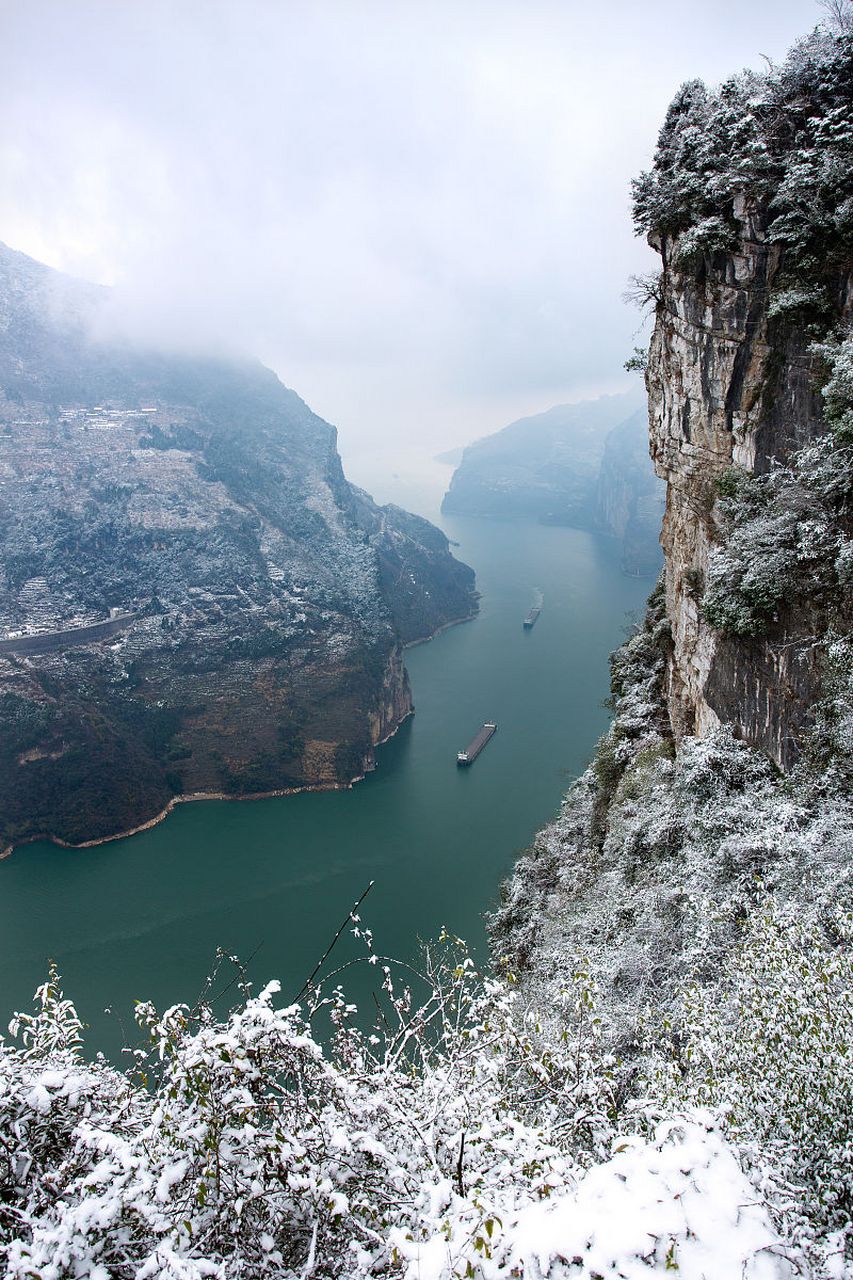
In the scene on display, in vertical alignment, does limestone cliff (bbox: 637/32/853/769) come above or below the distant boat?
above

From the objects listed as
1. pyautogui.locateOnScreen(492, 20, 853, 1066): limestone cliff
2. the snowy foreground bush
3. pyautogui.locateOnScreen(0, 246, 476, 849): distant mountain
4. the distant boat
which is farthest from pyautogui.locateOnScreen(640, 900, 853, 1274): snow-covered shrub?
pyautogui.locateOnScreen(0, 246, 476, 849): distant mountain

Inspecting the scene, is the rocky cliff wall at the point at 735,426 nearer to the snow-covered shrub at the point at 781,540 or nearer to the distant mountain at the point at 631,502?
the snow-covered shrub at the point at 781,540

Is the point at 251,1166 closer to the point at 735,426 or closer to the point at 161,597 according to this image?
the point at 735,426

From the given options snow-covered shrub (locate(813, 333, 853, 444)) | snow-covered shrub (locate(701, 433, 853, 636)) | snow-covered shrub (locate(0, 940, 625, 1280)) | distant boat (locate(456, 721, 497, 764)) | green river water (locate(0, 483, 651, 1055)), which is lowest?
green river water (locate(0, 483, 651, 1055))

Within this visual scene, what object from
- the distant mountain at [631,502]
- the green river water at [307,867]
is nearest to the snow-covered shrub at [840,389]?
the green river water at [307,867]

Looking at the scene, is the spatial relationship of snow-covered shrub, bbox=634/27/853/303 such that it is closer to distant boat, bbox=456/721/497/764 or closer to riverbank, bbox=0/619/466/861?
distant boat, bbox=456/721/497/764

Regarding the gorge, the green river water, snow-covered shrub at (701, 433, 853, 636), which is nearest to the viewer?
the gorge

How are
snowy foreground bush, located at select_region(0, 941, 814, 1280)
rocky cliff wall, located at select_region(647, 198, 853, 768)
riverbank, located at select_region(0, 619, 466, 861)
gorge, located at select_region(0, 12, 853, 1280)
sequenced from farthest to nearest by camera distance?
1. riverbank, located at select_region(0, 619, 466, 861)
2. rocky cliff wall, located at select_region(647, 198, 853, 768)
3. gorge, located at select_region(0, 12, 853, 1280)
4. snowy foreground bush, located at select_region(0, 941, 814, 1280)

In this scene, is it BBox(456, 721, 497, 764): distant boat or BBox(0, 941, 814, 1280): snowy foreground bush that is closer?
BBox(0, 941, 814, 1280): snowy foreground bush

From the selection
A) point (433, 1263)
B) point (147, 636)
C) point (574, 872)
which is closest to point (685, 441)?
point (574, 872)
